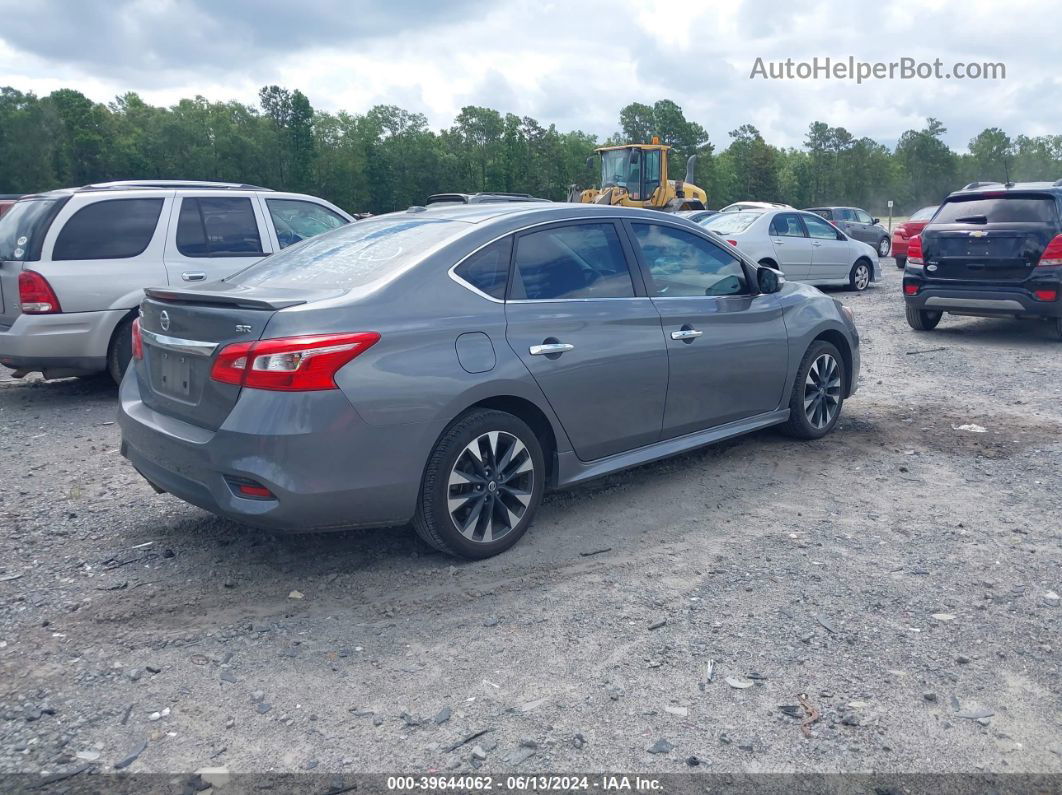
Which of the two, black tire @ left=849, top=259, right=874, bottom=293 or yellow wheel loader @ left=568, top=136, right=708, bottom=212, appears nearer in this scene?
black tire @ left=849, top=259, right=874, bottom=293

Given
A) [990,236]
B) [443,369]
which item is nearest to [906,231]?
[990,236]

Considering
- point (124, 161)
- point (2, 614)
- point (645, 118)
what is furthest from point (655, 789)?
point (645, 118)

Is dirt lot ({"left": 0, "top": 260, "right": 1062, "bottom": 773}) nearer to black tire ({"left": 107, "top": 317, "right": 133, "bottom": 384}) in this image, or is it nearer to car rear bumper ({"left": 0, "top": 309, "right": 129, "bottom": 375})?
car rear bumper ({"left": 0, "top": 309, "right": 129, "bottom": 375})

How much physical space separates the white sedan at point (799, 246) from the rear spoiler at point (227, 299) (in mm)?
12064

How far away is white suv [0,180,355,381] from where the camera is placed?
767 cm

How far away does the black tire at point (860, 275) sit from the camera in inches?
717

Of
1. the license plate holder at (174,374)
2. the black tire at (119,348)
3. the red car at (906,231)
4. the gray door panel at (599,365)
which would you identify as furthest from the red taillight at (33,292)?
the red car at (906,231)

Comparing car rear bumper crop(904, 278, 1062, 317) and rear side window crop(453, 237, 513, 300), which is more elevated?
rear side window crop(453, 237, 513, 300)

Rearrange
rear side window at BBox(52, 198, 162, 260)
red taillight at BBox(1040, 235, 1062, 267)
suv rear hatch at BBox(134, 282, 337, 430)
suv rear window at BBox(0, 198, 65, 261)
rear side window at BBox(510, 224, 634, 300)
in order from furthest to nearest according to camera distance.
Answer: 1. red taillight at BBox(1040, 235, 1062, 267)
2. rear side window at BBox(52, 198, 162, 260)
3. suv rear window at BBox(0, 198, 65, 261)
4. rear side window at BBox(510, 224, 634, 300)
5. suv rear hatch at BBox(134, 282, 337, 430)

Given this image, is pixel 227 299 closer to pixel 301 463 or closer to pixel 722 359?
pixel 301 463

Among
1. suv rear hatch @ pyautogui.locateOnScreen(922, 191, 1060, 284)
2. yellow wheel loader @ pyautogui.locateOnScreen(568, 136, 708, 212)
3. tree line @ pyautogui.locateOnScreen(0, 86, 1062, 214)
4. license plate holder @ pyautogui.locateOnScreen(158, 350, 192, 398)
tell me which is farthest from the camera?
tree line @ pyautogui.locateOnScreen(0, 86, 1062, 214)

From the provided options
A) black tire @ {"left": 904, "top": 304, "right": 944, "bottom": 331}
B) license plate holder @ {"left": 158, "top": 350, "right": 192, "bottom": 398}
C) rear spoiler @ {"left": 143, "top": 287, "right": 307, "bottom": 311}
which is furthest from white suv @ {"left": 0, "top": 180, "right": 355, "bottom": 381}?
black tire @ {"left": 904, "top": 304, "right": 944, "bottom": 331}

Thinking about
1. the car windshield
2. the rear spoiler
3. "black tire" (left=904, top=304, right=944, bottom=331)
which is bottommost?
"black tire" (left=904, top=304, right=944, bottom=331)

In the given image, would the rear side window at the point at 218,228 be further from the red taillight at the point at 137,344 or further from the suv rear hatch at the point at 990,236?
the suv rear hatch at the point at 990,236
